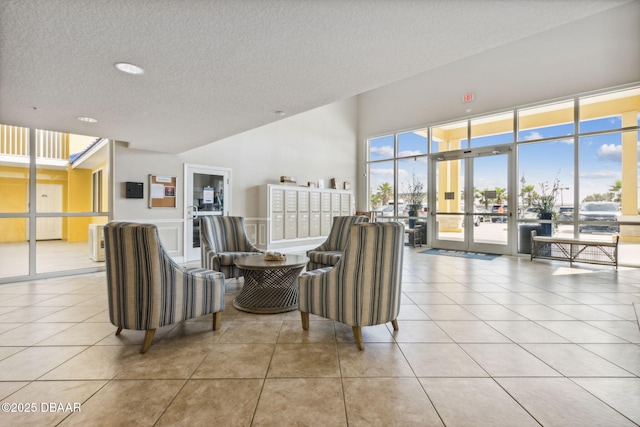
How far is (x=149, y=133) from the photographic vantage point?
4371 millimetres

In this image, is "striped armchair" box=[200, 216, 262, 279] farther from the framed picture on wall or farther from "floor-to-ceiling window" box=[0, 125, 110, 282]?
"floor-to-ceiling window" box=[0, 125, 110, 282]

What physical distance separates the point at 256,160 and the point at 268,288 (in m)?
4.71

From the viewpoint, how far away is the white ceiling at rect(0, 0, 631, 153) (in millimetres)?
1685

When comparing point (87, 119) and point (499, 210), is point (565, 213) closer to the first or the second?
point (499, 210)

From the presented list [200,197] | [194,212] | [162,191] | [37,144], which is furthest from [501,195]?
[37,144]

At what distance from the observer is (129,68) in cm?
237

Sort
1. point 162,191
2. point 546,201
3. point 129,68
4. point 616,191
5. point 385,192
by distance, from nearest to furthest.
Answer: point 129,68, point 616,191, point 162,191, point 546,201, point 385,192

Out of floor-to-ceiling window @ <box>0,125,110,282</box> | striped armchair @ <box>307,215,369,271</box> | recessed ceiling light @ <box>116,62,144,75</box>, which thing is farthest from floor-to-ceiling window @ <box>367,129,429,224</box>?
recessed ceiling light @ <box>116,62,144,75</box>

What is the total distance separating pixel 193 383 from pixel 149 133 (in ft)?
12.4

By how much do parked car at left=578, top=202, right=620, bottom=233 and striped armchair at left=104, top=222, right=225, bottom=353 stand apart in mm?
7433

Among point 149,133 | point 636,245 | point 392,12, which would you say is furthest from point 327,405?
point 636,245

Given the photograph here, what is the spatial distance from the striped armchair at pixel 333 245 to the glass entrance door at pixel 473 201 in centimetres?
413

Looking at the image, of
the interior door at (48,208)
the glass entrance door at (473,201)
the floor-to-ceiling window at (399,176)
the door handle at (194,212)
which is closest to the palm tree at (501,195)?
the glass entrance door at (473,201)

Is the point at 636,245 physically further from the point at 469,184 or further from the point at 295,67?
the point at 295,67
